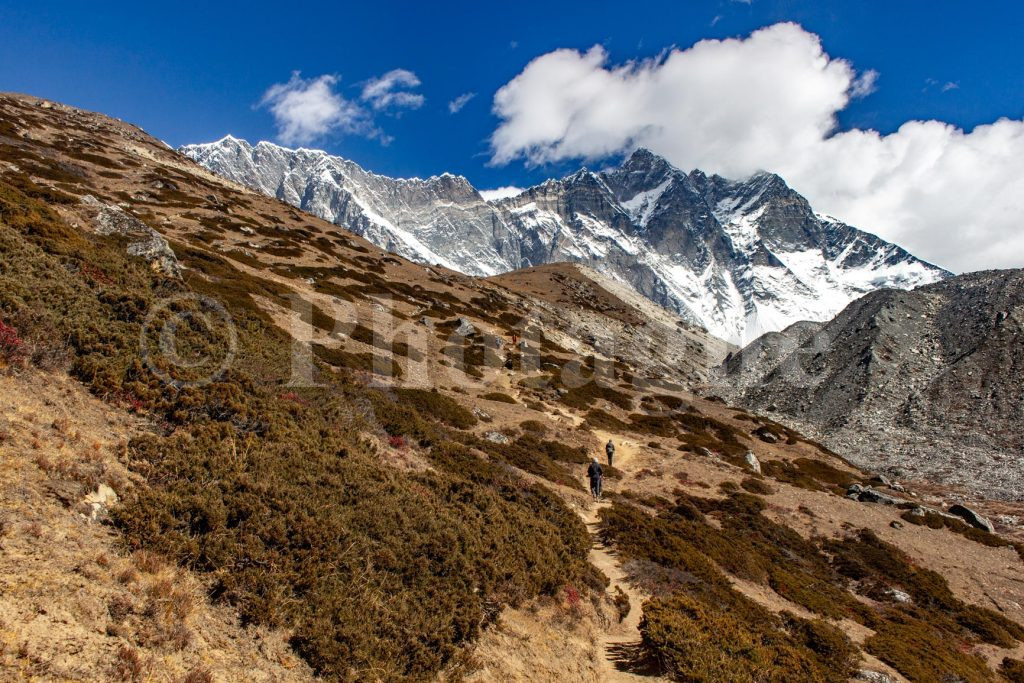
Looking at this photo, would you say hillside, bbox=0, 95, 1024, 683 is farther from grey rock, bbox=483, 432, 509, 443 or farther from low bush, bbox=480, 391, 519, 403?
low bush, bbox=480, 391, 519, 403

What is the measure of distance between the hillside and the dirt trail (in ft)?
0.29

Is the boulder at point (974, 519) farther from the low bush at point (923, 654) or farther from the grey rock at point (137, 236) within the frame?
the grey rock at point (137, 236)

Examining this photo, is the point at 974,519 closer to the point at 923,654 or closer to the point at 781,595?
the point at 923,654

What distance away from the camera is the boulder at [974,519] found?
94.4 feet

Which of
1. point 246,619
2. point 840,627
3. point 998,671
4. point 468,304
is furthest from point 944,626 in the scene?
point 468,304

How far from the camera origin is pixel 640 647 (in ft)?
38.1

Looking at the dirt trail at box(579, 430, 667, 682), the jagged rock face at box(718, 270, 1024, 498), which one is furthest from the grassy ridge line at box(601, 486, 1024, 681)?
the jagged rock face at box(718, 270, 1024, 498)

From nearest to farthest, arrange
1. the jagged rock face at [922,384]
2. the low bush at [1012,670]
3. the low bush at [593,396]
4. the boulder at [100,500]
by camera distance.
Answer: the boulder at [100,500] < the low bush at [1012,670] < the low bush at [593,396] < the jagged rock face at [922,384]

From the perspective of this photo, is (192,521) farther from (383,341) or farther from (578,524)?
(383,341)

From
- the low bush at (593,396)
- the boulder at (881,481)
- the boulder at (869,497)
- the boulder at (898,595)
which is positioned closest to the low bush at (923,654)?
the boulder at (898,595)

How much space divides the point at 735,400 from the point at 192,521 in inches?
2955

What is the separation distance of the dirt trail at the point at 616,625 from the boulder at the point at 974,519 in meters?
25.3

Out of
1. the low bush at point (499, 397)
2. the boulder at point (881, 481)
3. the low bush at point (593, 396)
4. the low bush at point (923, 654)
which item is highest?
the low bush at point (593, 396)

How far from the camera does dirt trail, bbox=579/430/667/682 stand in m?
10.8
